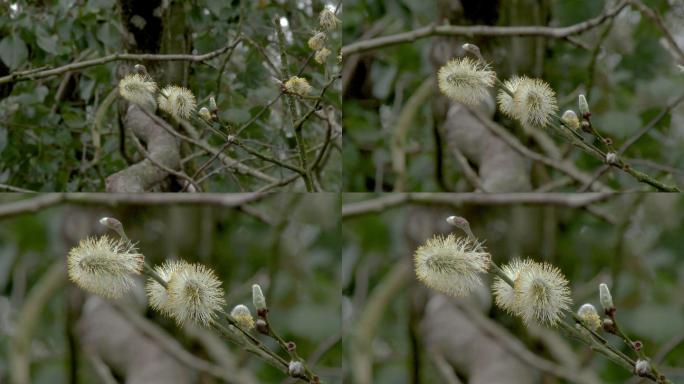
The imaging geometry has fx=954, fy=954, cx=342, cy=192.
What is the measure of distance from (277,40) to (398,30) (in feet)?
0.56

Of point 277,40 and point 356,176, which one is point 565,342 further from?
point 277,40

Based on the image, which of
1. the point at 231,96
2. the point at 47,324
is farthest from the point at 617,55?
the point at 47,324

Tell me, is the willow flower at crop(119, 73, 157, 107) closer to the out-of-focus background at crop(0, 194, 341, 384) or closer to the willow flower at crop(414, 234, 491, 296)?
the out-of-focus background at crop(0, 194, 341, 384)

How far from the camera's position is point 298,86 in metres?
1.28

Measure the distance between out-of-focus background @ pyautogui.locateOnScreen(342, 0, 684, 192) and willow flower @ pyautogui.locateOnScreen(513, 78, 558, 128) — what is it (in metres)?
0.08

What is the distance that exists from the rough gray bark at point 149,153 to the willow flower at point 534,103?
0.46 metres

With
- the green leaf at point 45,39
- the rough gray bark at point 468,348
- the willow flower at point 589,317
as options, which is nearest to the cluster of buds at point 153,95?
the green leaf at point 45,39

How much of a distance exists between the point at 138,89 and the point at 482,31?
1.56ft

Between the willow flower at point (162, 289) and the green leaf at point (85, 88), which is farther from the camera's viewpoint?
the green leaf at point (85, 88)

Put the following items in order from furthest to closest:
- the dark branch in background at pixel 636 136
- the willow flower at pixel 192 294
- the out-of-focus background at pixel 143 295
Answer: the out-of-focus background at pixel 143 295
the dark branch in background at pixel 636 136
the willow flower at pixel 192 294

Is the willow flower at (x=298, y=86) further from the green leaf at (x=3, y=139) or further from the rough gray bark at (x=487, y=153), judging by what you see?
the green leaf at (x=3, y=139)

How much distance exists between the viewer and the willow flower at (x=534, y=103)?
3.72ft

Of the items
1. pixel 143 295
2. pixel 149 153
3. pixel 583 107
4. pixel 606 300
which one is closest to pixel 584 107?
pixel 583 107

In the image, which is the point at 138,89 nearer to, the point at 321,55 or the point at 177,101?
the point at 177,101
